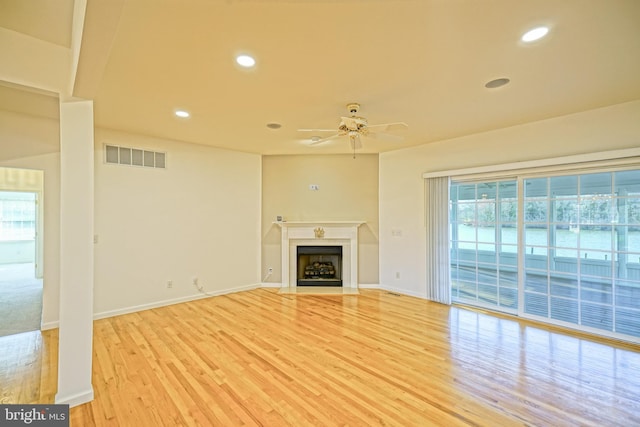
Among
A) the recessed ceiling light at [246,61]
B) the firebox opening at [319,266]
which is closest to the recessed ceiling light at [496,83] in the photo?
the recessed ceiling light at [246,61]

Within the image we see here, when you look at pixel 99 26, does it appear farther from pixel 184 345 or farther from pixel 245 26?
pixel 184 345

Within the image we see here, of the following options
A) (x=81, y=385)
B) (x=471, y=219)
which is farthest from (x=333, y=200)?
(x=81, y=385)

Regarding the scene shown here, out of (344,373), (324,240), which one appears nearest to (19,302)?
(324,240)

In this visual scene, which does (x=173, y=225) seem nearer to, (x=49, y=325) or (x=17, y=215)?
(x=49, y=325)

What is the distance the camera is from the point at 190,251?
4938 millimetres

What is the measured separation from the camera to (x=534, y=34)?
77.3 inches

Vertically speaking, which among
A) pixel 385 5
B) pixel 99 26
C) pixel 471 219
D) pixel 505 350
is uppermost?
pixel 385 5

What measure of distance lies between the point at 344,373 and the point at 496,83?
123 inches

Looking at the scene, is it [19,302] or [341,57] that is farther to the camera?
[19,302]

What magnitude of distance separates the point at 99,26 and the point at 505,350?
4.34m

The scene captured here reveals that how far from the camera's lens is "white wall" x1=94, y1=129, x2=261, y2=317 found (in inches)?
163

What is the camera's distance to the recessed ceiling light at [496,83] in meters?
2.62

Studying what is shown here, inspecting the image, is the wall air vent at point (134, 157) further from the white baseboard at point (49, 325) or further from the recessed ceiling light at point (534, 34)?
the recessed ceiling light at point (534, 34)

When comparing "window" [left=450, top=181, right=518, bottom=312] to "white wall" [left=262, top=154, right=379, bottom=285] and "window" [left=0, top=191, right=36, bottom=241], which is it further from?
"window" [left=0, top=191, right=36, bottom=241]
